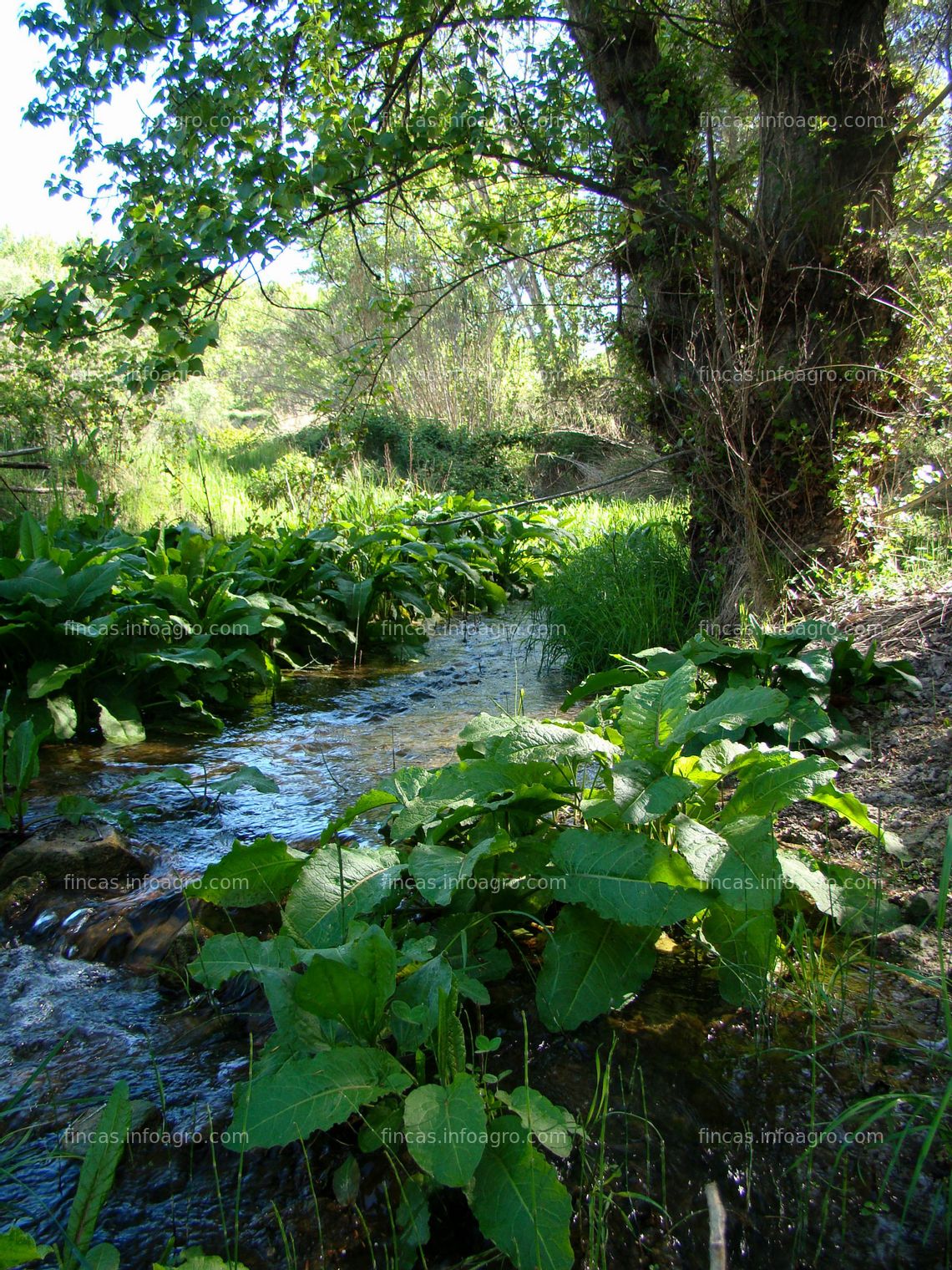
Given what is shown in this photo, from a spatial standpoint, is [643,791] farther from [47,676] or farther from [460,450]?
[460,450]

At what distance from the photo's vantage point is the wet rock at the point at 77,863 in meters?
2.77

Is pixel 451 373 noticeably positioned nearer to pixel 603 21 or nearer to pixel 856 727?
pixel 603 21

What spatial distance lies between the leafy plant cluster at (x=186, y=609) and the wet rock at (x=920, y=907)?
3341 millimetres

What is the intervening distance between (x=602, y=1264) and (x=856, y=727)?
2.53 metres

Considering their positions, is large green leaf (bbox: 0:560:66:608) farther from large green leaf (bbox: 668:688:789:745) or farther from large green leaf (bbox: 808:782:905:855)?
large green leaf (bbox: 808:782:905:855)

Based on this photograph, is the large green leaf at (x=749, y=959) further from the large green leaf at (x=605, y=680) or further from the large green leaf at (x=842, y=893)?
the large green leaf at (x=605, y=680)

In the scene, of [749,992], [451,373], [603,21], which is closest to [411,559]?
[603,21]

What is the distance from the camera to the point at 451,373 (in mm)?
20797

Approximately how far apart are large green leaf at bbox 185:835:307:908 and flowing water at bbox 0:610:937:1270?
0.26 meters

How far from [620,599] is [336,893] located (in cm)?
373

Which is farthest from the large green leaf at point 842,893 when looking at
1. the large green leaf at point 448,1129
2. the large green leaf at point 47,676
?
the large green leaf at point 47,676

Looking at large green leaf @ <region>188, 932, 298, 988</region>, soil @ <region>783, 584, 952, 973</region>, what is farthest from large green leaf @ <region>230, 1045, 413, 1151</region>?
soil @ <region>783, 584, 952, 973</region>

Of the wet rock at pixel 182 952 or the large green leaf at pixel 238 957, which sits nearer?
the large green leaf at pixel 238 957

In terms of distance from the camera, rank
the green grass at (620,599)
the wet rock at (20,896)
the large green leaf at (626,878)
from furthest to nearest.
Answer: the green grass at (620,599) < the wet rock at (20,896) < the large green leaf at (626,878)
